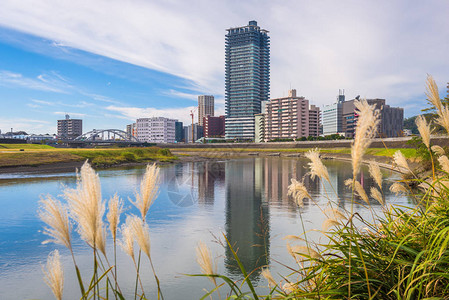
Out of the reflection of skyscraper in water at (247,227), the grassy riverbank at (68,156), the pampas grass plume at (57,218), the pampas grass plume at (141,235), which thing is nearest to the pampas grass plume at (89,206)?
the pampas grass plume at (57,218)

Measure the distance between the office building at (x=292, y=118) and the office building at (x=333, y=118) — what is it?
107 ft

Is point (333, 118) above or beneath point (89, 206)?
above

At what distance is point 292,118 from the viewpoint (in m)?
147

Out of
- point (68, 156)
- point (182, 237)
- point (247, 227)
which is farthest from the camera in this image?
point (68, 156)

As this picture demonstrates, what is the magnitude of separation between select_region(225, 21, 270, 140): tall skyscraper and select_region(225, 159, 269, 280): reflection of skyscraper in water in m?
157

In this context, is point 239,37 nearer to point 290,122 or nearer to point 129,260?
point 290,122

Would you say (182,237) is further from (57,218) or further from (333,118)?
(333,118)

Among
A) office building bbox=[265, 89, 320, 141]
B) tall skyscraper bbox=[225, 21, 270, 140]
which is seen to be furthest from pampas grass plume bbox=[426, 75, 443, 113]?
tall skyscraper bbox=[225, 21, 270, 140]

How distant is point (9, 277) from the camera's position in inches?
359

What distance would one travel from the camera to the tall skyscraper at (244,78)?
184125 millimetres

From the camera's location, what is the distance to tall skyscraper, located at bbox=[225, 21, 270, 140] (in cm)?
18412

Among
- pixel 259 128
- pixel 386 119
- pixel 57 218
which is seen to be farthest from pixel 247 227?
pixel 386 119

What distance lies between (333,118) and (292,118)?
50103 mm

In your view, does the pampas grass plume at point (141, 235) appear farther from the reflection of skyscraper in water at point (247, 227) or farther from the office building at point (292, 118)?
the office building at point (292, 118)
